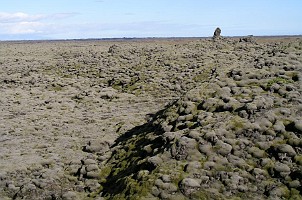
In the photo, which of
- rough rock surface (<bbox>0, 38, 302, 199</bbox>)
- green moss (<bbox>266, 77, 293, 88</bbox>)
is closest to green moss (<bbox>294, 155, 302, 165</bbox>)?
rough rock surface (<bbox>0, 38, 302, 199</bbox>)

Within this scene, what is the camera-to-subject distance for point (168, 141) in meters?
18.3

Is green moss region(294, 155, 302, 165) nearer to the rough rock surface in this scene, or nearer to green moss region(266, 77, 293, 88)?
the rough rock surface

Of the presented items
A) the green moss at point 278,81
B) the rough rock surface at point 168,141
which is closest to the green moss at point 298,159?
the rough rock surface at point 168,141

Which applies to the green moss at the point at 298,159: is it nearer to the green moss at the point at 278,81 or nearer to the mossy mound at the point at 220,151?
the mossy mound at the point at 220,151

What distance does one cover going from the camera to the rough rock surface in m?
14.8

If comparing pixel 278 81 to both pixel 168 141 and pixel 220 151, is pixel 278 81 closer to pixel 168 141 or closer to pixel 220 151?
pixel 220 151

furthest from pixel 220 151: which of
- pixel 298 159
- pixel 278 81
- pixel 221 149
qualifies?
pixel 278 81

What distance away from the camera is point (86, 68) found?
52156 mm

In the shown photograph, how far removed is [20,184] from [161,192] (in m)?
8.69

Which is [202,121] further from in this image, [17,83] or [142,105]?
[17,83]

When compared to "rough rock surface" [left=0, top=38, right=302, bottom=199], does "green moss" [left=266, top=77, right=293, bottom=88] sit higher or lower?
higher

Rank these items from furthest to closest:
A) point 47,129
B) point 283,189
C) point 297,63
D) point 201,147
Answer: point 47,129, point 297,63, point 201,147, point 283,189

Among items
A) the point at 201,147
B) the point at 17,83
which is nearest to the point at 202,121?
the point at 201,147

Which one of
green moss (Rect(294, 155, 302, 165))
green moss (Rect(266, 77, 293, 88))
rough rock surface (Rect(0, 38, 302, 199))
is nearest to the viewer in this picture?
green moss (Rect(294, 155, 302, 165))
